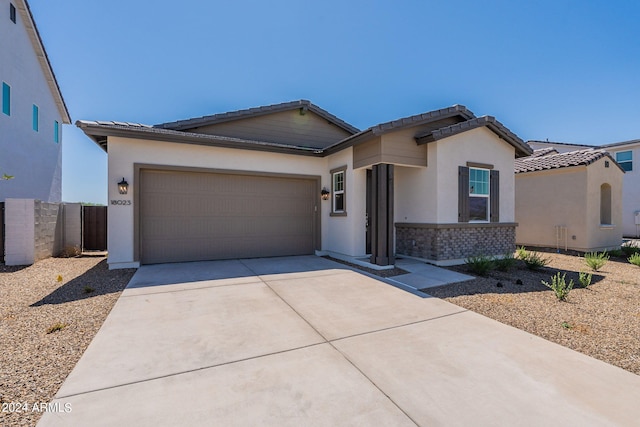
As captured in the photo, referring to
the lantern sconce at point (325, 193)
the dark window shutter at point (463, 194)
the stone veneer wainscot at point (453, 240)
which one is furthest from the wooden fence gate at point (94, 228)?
the dark window shutter at point (463, 194)

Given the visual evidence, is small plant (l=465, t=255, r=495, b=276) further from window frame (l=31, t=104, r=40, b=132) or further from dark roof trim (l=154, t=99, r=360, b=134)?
window frame (l=31, t=104, r=40, b=132)

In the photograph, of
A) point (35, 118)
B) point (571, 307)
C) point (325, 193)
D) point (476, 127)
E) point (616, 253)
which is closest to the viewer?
point (571, 307)

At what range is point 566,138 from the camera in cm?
2447

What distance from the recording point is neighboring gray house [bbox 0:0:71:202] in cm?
988

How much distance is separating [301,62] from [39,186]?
39.1 feet

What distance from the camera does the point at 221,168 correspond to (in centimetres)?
833

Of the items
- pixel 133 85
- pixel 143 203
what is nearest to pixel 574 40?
pixel 143 203

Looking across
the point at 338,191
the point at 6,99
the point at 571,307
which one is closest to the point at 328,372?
the point at 571,307

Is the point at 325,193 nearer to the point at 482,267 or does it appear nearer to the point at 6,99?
the point at 482,267

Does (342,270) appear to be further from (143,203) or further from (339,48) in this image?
(339,48)

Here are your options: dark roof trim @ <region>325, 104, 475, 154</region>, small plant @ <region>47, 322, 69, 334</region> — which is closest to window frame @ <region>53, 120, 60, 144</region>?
dark roof trim @ <region>325, 104, 475, 154</region>

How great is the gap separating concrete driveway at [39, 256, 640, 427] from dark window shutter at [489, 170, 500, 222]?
16.9 feet

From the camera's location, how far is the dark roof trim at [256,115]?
9.28 meters

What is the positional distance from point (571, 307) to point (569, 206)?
318 inches
